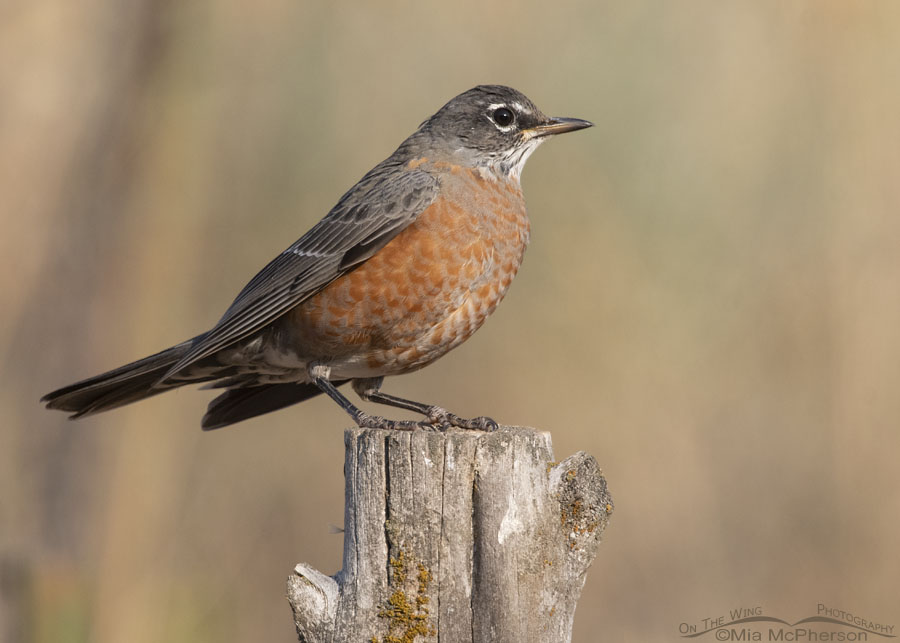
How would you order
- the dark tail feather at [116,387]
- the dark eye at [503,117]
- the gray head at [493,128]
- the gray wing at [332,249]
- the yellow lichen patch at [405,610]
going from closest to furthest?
the yellow lichen patch at [405,610] → the gray wing at [332,249] → the dark tail feather at [116,387] → the gray head at [493,128] → the dark eye at [503,117]

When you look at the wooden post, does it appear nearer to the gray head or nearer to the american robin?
the american robin

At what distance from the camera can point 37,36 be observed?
646 cm

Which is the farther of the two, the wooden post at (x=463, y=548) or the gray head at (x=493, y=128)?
the gray head at (x=493, y=128)

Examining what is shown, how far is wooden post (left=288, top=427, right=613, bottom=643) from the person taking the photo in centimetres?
336

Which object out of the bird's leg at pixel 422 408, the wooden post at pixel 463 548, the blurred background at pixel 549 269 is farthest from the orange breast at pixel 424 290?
the blurred background at pixel 549 269

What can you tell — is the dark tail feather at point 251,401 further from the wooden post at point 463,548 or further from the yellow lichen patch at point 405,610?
the yellow lichen patch at point 405,610

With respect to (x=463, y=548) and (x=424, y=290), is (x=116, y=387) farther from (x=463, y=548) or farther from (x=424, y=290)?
(x=463, y=548)

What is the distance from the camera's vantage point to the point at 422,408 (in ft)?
16.7

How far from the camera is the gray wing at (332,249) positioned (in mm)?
4906

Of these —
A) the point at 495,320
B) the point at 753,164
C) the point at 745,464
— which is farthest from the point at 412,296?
the point at 753,164

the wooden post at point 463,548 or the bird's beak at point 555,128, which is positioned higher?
the bird's beak at point 555,128

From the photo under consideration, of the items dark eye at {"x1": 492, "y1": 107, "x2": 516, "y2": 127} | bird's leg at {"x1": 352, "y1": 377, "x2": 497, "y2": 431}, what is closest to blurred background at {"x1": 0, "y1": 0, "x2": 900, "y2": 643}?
bird's leg at {"x1": 352, "y1": 377, "x2": 497, "y2": 431}

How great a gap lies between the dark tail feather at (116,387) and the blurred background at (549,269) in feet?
2.26

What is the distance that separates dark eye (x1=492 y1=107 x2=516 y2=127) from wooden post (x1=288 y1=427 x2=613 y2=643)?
2.53 m
